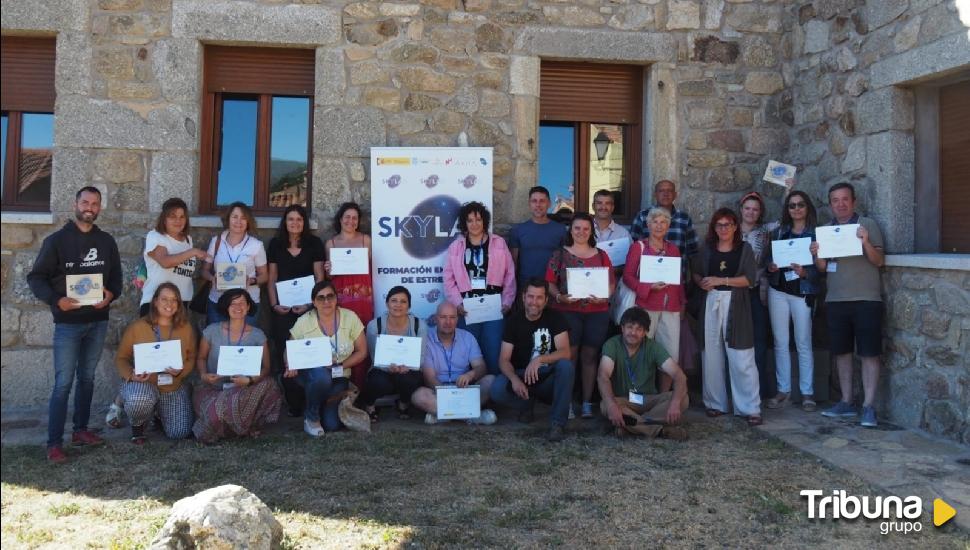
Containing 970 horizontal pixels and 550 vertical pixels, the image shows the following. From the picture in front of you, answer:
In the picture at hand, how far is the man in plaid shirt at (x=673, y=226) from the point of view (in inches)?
224

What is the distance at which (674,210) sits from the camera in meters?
5.84

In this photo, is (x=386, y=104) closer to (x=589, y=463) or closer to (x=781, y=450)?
(x=589, y=463)

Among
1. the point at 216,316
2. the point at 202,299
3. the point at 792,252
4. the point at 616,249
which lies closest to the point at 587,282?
the point at 616,249

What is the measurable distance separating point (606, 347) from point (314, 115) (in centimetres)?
301

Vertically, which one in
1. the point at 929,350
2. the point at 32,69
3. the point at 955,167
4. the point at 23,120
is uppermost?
the point at 32,69

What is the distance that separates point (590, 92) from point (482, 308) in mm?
2289

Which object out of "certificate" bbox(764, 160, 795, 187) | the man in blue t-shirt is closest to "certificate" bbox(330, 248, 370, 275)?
the man in blue t-shirt

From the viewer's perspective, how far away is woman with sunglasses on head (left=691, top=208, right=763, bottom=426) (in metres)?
5.19

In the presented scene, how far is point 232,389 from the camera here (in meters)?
4.58

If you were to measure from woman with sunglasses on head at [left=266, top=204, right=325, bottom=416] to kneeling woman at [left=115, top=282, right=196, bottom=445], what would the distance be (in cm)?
73

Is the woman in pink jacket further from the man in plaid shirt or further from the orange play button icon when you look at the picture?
the orange play button icon

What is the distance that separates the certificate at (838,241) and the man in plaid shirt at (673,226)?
37.4 inches

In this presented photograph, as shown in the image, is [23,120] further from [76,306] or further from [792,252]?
[792,252]

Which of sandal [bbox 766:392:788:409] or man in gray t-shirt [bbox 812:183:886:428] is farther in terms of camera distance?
sandal [bbox 766:392:788:409]
